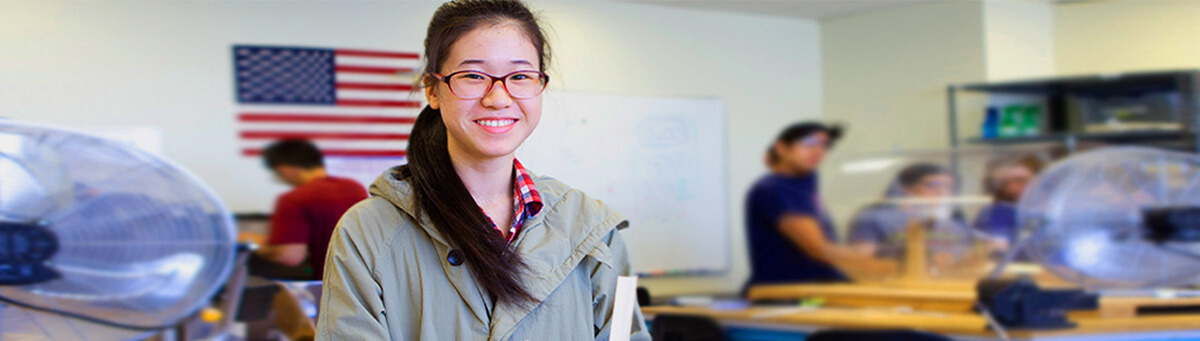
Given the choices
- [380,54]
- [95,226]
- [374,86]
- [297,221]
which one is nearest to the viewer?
[95,226]

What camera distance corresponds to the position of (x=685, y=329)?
269 cm

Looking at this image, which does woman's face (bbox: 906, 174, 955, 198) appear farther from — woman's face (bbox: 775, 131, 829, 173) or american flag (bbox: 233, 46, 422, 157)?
american flag (bbox: 233, 46, 422, 157)

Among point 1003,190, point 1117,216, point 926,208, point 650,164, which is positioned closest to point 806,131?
point 926,208

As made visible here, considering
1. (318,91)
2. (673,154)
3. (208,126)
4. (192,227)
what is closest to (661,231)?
(673,154)

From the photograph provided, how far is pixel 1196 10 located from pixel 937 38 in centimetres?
177

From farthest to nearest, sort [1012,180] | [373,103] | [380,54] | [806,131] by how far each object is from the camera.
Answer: [1012,180], [806,131], [373,103], [380,54]

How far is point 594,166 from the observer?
2.02 m

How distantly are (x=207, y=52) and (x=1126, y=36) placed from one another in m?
2.65

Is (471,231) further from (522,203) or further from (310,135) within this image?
(310,135)

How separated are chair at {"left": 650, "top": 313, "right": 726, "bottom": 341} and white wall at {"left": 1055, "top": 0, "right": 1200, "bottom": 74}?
1.41 m

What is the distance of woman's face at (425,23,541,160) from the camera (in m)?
0.97

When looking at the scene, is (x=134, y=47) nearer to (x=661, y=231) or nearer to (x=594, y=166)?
(x=594, y=166)

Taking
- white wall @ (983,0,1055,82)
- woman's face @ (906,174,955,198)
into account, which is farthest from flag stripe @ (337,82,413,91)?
white wall @ (983,0,1055,82)

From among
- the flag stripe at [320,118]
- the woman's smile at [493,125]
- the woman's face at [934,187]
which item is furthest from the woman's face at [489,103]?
the woman's face at [934,187]
